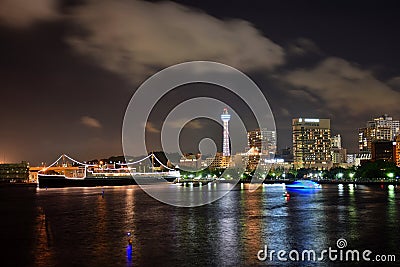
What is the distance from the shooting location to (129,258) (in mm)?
16422

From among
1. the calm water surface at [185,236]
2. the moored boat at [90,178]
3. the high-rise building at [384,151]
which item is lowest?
the moored boat at [90,178]

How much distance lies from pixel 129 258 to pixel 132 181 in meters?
127

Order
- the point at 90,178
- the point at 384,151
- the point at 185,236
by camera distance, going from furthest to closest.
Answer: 1. the point at 384,151
2. the point at 90,178
3. the point at 185,236

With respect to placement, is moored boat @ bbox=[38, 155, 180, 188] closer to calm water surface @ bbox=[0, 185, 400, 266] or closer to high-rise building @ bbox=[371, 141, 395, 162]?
high-rise building @ bbox=[371, 141, 395, 162]

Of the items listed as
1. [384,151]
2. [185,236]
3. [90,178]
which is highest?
[384,151]

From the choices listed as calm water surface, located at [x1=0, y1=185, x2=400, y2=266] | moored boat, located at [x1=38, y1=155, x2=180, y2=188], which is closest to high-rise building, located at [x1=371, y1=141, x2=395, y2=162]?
moored boat, located at [x1=38, y1=155, x2=180, y2=188]

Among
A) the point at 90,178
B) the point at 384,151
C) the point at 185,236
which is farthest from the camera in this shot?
the point at 384,151

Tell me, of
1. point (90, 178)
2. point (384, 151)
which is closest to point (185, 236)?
point (90, 178)

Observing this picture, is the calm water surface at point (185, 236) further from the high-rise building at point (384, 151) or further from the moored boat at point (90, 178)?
the high-rise building at point (384, 151)

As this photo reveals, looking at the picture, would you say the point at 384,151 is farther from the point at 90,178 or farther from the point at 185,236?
the point at 185,236

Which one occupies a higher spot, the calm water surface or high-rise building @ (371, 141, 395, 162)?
high-rise building @ (371, 141, 395, 162)

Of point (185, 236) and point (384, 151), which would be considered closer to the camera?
point (185, 236)

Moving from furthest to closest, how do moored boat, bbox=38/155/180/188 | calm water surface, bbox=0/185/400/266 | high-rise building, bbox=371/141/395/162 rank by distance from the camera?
high-rise building, bbox=371/141/395/162 < moored boat, bbox=38/155/180/188 < calm water surface, bbox=0/185/400/266

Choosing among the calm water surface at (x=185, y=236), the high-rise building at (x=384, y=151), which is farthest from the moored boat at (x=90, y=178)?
the calm water surface at (x=185, y=236)
